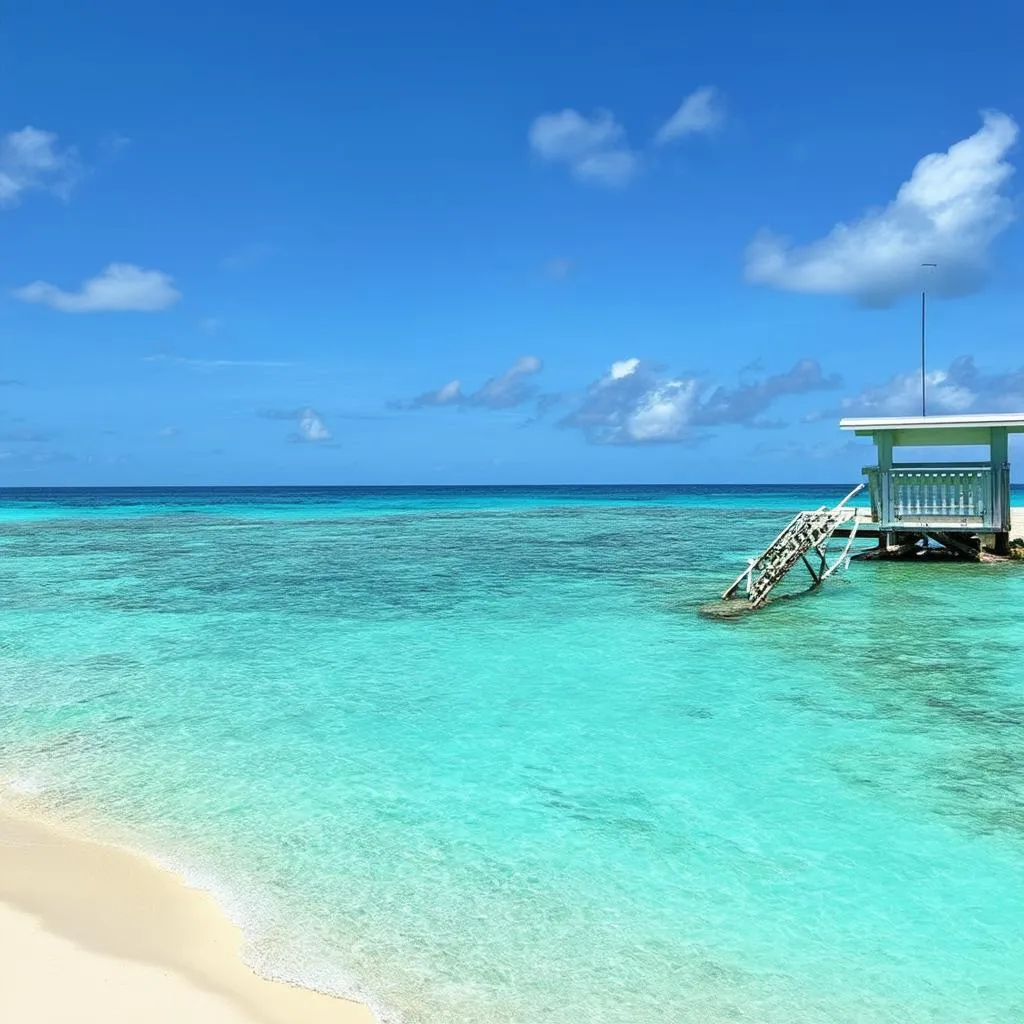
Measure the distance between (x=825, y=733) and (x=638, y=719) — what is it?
1.88 meters

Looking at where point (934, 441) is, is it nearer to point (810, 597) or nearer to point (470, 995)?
point (810, 597)

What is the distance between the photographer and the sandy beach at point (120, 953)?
4.13 m

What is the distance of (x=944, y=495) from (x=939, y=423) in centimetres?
185

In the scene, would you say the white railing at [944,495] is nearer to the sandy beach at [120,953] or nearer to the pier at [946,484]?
the pier at [946,484]

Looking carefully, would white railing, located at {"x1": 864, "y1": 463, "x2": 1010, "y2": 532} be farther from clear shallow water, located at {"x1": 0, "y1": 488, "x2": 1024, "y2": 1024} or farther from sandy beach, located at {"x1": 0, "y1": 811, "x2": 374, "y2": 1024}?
sandy beach, located at {"x1": 0, "y1": 811, "x2": 374, "y2": 1024}

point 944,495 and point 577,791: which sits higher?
point 944,495

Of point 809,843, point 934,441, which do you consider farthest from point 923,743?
point 934,441

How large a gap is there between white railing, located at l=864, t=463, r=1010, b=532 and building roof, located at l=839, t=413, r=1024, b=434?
978 millimetres

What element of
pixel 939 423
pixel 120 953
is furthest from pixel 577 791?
pixel 939 423

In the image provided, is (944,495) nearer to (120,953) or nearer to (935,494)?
(935,494)

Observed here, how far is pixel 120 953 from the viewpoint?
4648 mm

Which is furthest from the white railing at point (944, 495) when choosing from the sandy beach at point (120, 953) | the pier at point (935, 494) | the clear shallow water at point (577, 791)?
the sandy beach at point (120, 953)

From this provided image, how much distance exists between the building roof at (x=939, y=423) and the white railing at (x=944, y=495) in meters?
0.98

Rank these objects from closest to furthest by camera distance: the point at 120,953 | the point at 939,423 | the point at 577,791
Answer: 1. the point at 120,953
2. the point at 577,791
3. the point at 939,423
